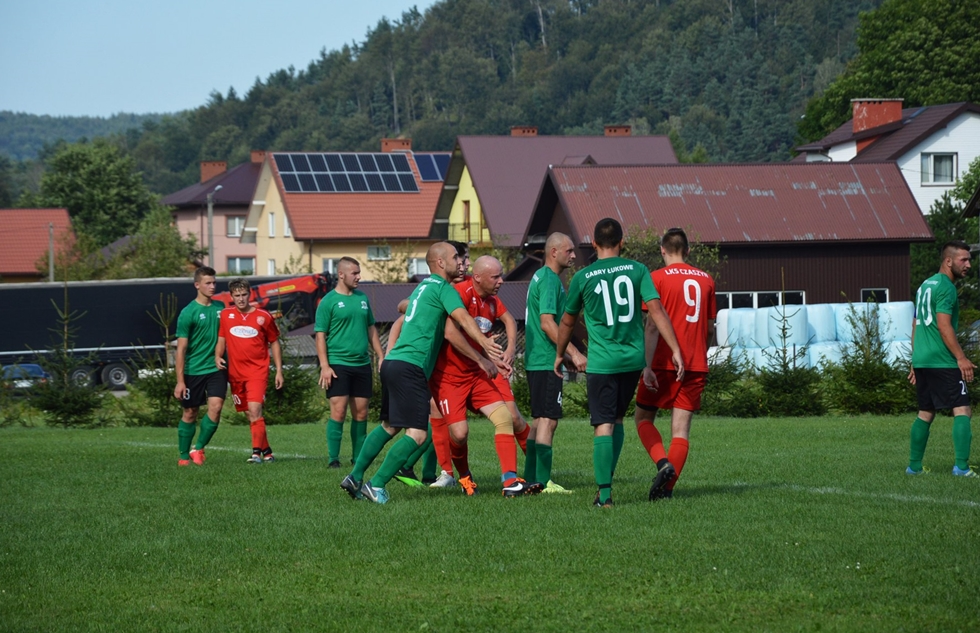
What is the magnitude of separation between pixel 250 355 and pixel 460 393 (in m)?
4.41

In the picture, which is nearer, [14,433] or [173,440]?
[173,440]

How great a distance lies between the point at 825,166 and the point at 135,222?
65.8 metres

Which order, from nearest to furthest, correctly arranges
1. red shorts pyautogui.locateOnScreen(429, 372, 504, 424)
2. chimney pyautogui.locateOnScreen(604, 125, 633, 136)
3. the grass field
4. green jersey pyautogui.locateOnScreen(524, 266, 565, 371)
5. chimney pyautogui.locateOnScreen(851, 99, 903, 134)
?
1. the grass field
2. green jersey pyautogui.locateOnScreen(524, 266, 565, 371)
3. red shorts pyautogui.locateOnScreen(429, 372, 504, 424)
4. chimney pyautogui.locateOnScreen(851, 99, 903, 134)
5. chimney pyautogui.locateOnScreen(604, 125, 633, 136)

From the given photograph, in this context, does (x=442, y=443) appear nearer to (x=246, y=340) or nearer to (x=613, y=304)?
(x=613, y=304)

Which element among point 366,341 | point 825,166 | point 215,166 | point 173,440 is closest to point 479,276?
point 366,341

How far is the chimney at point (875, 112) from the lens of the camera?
64.3 metres

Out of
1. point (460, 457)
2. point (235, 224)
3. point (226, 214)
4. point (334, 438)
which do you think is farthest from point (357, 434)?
point (226, 214)

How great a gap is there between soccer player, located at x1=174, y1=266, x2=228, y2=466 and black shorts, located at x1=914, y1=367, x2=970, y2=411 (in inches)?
285

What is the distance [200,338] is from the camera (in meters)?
13.4

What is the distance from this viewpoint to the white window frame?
60.7 m

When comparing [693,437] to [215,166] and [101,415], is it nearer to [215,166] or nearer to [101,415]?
[101,415]

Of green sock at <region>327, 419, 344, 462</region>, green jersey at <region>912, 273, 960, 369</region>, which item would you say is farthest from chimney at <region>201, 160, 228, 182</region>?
green jersey at <region>912, 273, 960, 369</region>

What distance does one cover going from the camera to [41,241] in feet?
244

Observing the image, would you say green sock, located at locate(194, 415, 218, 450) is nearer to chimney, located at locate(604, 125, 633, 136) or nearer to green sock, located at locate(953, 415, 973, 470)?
green sock, located at locate(953, 415, 973, 470)
